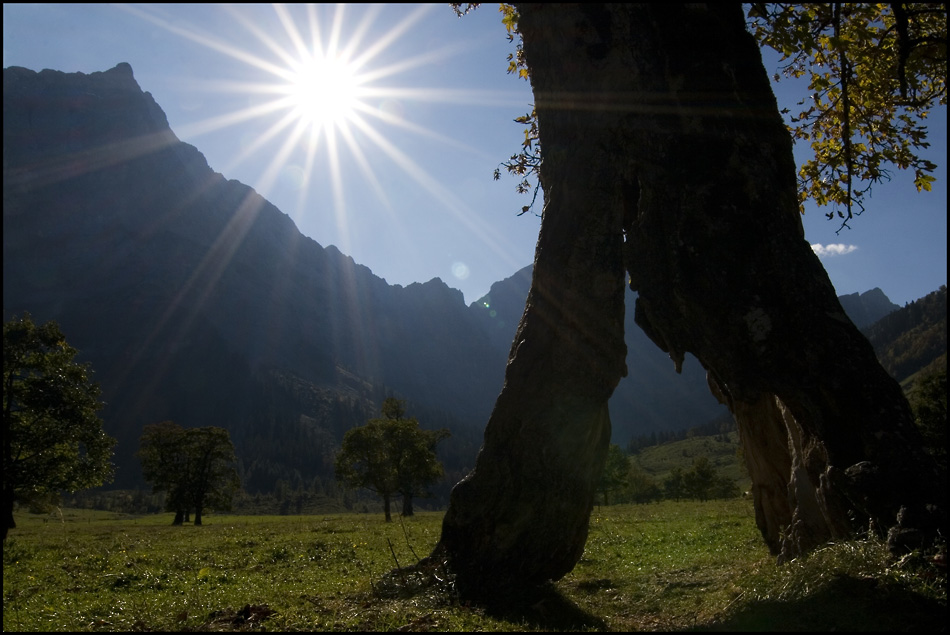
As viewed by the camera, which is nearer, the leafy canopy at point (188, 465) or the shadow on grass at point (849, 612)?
the shadow on grass at point (849, 612)

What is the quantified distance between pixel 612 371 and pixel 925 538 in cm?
445

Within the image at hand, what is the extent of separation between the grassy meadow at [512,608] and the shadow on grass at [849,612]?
15 mm

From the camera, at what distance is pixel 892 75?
11.9 metres

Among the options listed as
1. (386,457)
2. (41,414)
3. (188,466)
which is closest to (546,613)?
(41,414)

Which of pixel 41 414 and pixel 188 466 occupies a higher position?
pixel 41 414

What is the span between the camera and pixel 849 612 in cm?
557

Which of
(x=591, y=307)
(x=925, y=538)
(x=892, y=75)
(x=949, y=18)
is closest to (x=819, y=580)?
(x=925, y=538)

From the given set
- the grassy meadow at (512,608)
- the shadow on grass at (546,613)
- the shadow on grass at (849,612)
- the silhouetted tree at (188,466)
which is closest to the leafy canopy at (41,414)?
the grassy meadow at (512,608)

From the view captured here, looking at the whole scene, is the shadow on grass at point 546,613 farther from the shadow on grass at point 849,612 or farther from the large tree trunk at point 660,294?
the shadow on grass at point 849,612

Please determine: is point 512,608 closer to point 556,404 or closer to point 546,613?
point 546,613

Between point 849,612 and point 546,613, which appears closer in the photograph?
point 849,612

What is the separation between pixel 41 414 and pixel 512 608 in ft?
91.1

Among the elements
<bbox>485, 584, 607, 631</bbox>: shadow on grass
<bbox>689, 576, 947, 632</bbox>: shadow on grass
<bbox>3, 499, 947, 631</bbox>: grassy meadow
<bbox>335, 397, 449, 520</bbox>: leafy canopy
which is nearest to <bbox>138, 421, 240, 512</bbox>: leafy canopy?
<bbox>335, 397, 449, 520</bbox>: leafy canopy

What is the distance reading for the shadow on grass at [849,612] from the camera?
5273mm
